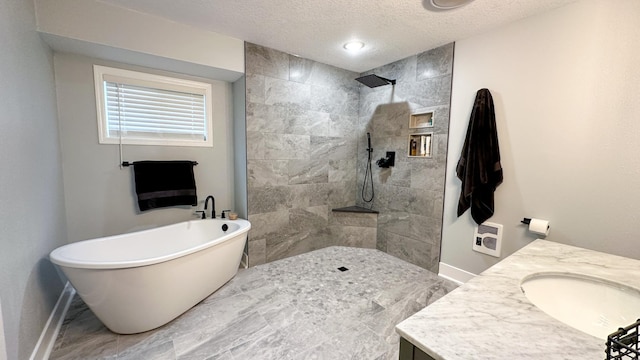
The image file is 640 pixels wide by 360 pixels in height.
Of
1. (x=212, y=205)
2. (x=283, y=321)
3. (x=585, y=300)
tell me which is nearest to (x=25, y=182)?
(x=212, y=205)

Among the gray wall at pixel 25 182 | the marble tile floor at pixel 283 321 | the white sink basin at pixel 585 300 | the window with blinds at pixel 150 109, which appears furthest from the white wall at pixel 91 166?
the white sink basin at pixel 585 300

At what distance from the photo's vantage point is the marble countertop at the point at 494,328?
2.23 ft

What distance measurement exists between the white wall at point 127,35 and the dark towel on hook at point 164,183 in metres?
1.04

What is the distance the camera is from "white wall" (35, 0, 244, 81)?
75.5 inches

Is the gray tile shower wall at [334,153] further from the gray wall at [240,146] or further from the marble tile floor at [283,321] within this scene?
the marble tile floor at [283,321]

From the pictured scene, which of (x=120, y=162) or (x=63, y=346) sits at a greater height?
(x=120, y=162)

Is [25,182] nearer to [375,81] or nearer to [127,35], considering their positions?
[127,35]

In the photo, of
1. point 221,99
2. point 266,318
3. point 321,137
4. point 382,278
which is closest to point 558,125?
point 382,278

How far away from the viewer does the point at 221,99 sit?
3.04m

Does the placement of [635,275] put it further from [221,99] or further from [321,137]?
[221,99]

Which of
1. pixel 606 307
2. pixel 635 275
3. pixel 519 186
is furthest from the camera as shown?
pixel 519 186

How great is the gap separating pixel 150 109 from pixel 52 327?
1989 millimetres

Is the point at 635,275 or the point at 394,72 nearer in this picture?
the point at 635,275

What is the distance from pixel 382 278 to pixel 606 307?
1.85 m
